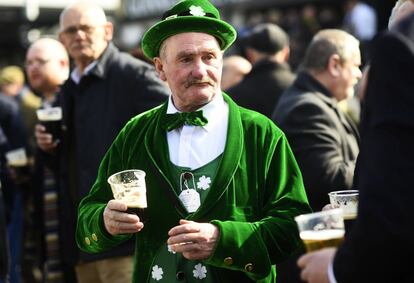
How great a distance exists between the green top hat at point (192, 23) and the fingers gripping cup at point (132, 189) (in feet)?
2.09

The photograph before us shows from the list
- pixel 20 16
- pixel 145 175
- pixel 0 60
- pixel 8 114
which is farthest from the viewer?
pixel 0 60

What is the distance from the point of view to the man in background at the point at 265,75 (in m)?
6.40

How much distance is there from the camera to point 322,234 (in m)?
2.75

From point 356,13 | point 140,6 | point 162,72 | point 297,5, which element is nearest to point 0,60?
point 140,6

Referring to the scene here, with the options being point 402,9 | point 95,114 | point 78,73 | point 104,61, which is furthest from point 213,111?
point 78,73

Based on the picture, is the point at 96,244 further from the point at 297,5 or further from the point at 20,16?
the point at 20,16

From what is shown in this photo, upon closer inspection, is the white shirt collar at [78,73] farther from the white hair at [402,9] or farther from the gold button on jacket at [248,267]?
the gold button on jacket at [248,267]

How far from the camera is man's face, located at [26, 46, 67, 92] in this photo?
7.14m

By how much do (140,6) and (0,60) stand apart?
4235mm

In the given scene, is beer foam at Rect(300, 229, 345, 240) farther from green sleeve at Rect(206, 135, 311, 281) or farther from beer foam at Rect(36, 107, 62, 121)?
beer foam at Rect(36, 107, 62, 121)

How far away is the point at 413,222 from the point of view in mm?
2367

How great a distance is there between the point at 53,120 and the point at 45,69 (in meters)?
1.56

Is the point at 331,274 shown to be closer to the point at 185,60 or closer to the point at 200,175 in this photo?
the point at 200,175

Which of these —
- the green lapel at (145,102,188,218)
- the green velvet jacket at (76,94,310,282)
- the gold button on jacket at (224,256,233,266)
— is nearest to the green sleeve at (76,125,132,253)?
the green velvet jacket at (76,94,310,282)
